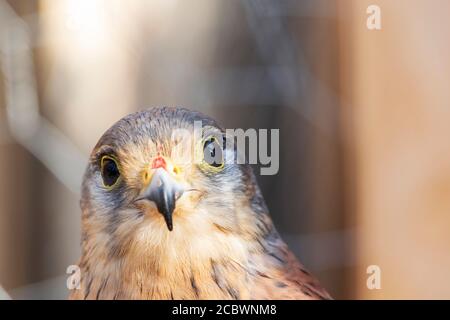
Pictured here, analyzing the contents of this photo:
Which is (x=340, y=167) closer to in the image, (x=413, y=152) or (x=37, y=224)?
(x=413, y=152)

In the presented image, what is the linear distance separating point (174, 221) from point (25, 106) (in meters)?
0.30

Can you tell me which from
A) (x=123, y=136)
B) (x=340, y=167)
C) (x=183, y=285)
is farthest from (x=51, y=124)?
(x=340, y=167)

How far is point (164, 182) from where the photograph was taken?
Answer: 2.19 feet

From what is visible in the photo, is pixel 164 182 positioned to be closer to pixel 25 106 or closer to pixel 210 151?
pixel 210 151

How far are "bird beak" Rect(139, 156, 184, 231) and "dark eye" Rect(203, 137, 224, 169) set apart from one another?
6cm

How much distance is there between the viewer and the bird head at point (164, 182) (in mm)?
→ 693

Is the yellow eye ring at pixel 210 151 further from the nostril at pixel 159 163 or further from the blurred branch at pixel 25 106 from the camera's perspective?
the blurred branch at pixel 25 106

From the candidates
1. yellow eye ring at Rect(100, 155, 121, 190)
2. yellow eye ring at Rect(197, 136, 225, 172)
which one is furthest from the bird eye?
yellow eye ring at Rect(197, 136, 225, 172)

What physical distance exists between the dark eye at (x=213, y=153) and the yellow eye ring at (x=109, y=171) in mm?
105

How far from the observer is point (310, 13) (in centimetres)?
85

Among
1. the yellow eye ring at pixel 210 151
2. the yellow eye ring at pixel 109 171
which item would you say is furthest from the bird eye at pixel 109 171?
the yellow eye ring at pixel 210 151

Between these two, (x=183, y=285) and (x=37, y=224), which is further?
(x=37, y=224)

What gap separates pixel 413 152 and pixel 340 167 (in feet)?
0.33

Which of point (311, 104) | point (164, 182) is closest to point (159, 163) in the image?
point (164, 182)
